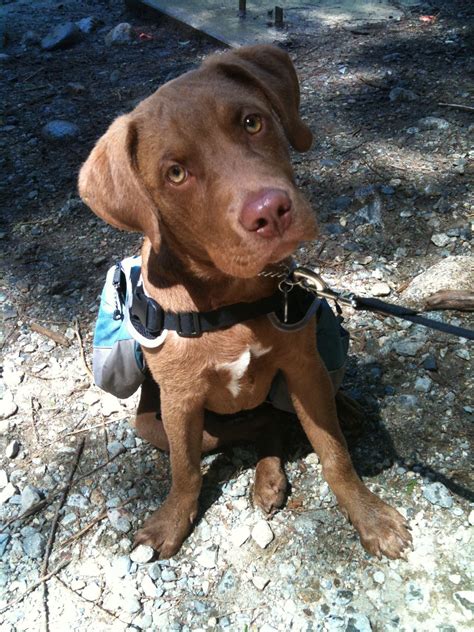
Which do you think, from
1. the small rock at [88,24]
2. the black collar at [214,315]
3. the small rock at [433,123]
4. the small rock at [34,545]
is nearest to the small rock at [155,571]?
the small rock at [34,545]

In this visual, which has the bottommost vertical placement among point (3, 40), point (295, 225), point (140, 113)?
point (3, 40)

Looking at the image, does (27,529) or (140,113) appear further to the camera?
(27,529)

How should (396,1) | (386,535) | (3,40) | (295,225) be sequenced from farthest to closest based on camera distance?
1. (3,40)
2. (396,1)
3. (386,535)
4. (295,225)

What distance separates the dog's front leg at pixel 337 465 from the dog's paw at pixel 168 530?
2.21 ft

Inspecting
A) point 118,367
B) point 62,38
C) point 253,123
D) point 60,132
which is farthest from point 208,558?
point 62,38

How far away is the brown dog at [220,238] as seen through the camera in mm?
2168

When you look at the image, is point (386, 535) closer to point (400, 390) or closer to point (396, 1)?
point (400, 390)

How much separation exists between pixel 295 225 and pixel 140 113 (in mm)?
717

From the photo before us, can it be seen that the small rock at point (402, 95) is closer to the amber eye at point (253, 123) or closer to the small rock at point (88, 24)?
the amber eye at point (253, 123)

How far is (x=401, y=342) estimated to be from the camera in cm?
362

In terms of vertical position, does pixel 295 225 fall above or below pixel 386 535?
above

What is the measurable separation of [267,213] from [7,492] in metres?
2.08

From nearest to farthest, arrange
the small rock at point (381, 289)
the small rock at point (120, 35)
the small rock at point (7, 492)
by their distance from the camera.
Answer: the small rock at point (7, 492), the small rock at point (381, 289), the small rock at point (120, 35)

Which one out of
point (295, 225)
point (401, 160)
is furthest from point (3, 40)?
point (295, 225)
